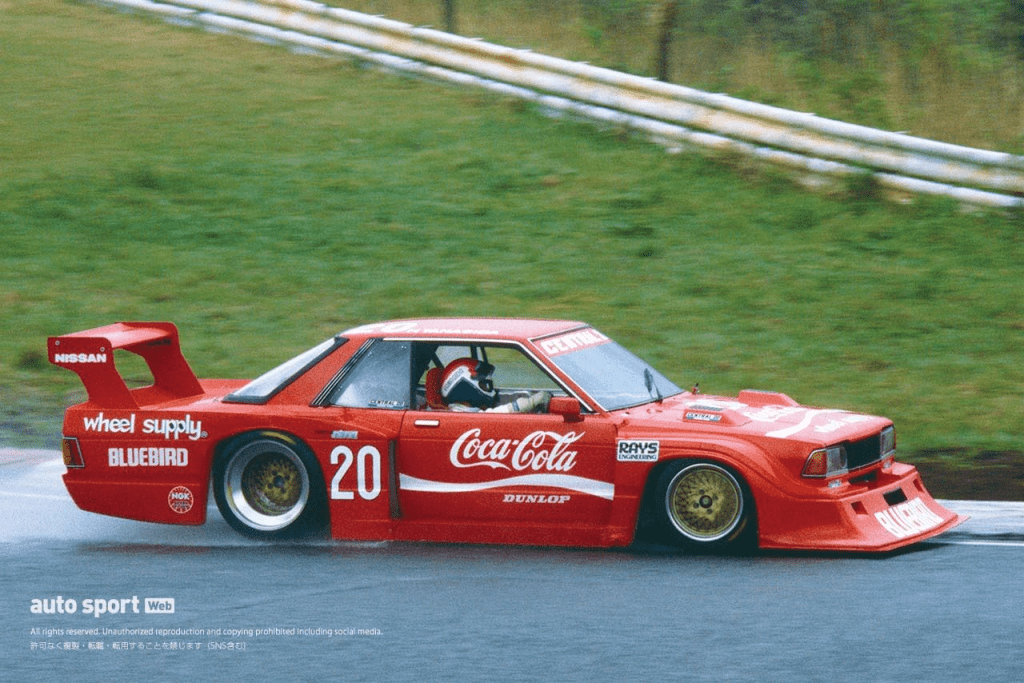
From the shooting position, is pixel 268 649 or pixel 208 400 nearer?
pixel 268 649

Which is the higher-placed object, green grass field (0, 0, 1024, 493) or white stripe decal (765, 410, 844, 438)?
green grass field (0, 0, 1024, 493)

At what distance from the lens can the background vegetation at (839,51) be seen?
1523cm

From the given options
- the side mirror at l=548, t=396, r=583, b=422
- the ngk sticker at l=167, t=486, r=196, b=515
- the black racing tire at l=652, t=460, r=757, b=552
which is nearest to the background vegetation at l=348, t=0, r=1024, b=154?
the black racing tire at l=652, t=460, r=757, b=552

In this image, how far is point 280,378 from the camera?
852 centimetres

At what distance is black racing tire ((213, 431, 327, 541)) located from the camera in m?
8.24

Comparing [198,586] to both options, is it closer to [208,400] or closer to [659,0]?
[208,400]

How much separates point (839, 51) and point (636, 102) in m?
2.54

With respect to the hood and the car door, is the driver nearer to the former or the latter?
the car door

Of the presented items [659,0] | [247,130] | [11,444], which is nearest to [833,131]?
[659,0]

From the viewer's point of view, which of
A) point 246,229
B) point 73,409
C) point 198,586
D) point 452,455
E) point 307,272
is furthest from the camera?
point 246,229

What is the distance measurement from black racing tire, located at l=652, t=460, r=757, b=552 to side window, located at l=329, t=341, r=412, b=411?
5.33ft

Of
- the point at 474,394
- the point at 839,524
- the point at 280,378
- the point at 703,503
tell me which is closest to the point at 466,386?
the point at 474,394

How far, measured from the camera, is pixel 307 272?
1434cm

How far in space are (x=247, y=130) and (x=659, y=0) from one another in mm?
5182
